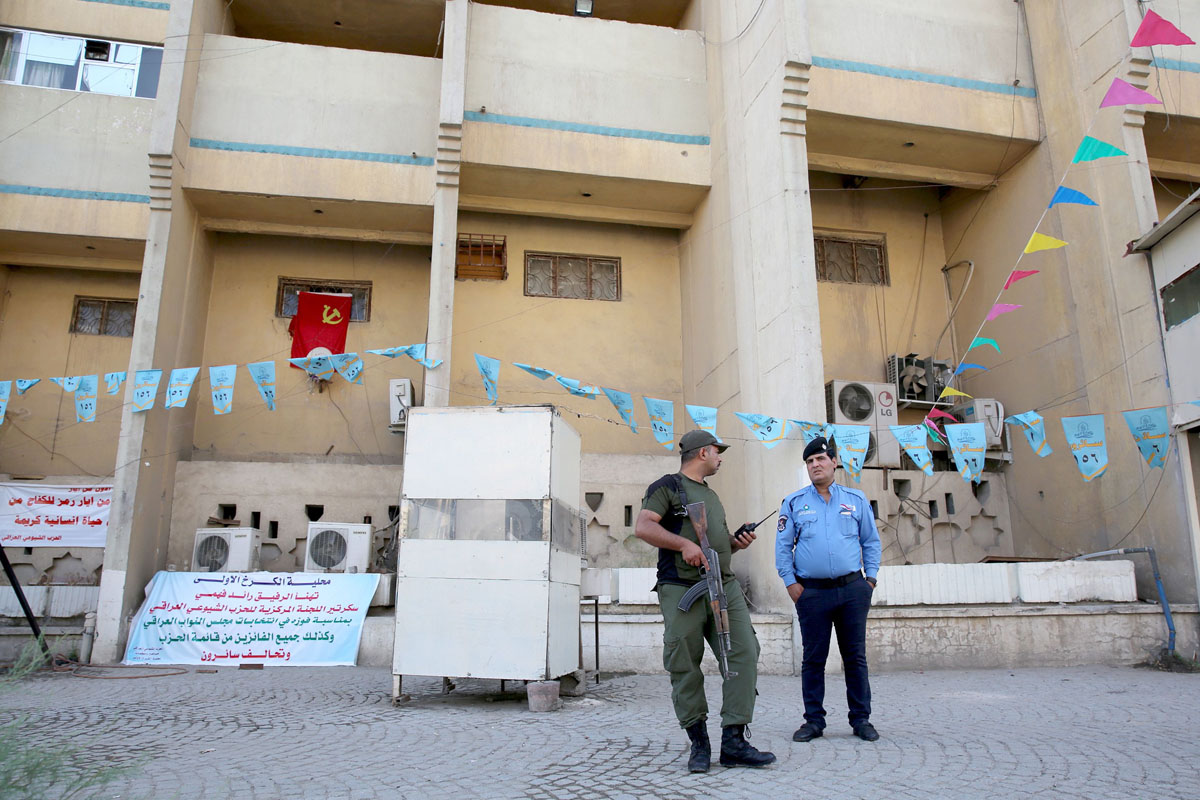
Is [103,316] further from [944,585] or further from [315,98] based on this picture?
[944,585]

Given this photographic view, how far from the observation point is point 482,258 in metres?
12.3

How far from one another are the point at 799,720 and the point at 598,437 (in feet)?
22.9

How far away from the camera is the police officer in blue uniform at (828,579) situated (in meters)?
4.65

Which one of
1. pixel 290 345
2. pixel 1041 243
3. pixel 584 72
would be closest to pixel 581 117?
pixel 584 72

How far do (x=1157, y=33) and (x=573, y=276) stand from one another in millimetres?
7733

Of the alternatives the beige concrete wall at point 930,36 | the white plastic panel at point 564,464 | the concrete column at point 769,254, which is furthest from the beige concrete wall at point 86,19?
the white plastic panel at point 564,464

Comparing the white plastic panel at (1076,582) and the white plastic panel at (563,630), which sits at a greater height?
the white plastic panel at (1076,582)

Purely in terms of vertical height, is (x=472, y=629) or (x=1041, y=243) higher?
(x=1041, y=243)

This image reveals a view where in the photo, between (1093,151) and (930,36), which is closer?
(1093,151)

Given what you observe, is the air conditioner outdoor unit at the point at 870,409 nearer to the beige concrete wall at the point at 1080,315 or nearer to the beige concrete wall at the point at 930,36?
the beige concrete wall at the point at 1080,315

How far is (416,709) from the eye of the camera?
6.08 m

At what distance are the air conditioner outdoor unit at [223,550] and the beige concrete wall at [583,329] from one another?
3.33 metres

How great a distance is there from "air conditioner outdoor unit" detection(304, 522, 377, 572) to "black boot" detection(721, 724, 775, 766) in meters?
7.30

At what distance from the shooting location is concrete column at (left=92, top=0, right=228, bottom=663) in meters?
9.70
